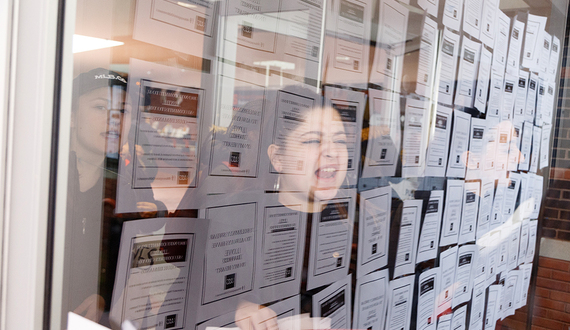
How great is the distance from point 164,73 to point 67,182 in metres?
0.33

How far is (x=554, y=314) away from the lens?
3.37 feet

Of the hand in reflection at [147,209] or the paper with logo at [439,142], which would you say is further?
the paper with logo at [439,142]

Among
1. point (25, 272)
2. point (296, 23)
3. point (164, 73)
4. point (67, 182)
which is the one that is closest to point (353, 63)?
point (296, 23)

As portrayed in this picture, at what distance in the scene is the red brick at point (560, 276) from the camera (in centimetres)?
99

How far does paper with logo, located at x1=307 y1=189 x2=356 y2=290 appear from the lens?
123cm

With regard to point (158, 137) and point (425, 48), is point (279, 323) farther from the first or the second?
point (425, 48)

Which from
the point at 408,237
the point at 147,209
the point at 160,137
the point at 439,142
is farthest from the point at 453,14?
the point at 147,209

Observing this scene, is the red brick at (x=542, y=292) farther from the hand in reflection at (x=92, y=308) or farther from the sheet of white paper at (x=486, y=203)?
the hand in reflection at (x=92, y=308)

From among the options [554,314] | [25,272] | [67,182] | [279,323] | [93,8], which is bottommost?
[279,323]

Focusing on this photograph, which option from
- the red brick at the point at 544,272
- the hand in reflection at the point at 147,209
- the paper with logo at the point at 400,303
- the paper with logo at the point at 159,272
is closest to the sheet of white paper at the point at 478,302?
the paper with logo at the point at 400,303

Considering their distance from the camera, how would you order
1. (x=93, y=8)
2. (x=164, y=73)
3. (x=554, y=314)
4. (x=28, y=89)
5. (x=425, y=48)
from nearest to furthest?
(x=28, y=89), (x=93, y=8), (x=164, y=73), (x=554, y=314), (x=425, y=48)

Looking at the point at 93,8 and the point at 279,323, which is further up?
the point at 93,8

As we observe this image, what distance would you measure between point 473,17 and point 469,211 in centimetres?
77

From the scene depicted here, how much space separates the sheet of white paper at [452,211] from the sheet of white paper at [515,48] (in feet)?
1.53
